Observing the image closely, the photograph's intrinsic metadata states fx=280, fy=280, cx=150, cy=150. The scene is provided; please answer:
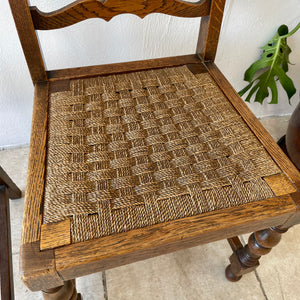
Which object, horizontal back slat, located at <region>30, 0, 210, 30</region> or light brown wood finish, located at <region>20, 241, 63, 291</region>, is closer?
light brown wood finish, located at <region>20, 241, 63, 291</region>

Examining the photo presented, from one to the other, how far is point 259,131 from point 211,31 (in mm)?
297

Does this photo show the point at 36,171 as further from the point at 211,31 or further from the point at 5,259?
the point at 211,31

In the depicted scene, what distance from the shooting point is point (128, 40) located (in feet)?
3.08

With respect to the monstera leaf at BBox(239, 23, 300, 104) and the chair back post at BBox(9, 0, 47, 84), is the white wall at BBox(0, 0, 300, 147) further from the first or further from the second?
the chair back post at BBox(9, 0, 47, 84)

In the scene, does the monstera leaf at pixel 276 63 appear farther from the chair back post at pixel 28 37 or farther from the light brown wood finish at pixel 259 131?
the chair back post at pixel 28 37

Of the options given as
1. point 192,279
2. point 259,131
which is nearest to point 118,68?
point 259,131

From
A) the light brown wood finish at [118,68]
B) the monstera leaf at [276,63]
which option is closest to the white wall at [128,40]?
the monstera leaf at [276,63]

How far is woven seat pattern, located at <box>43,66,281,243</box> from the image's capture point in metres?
0.51

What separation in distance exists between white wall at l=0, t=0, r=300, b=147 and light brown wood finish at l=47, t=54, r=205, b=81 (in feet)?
0.64

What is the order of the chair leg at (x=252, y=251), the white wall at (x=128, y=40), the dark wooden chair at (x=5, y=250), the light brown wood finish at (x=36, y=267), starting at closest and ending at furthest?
the light brown wood finish at (x=36, y=267), the chair leg at (x=252, y=251), the dark wooden chair at (x=5, y=250), the white wall at (x=128, y=40)

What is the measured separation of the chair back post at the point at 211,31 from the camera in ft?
2.29

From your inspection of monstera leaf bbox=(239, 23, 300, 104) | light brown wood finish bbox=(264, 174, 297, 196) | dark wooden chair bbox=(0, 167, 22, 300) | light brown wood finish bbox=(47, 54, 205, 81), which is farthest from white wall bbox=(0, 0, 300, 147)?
light brown wood finish bbox=(264, 174, 297, 196)

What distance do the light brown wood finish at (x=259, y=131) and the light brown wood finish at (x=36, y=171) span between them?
449mm

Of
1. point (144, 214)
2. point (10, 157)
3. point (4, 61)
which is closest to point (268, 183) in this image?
point (144, 214)
